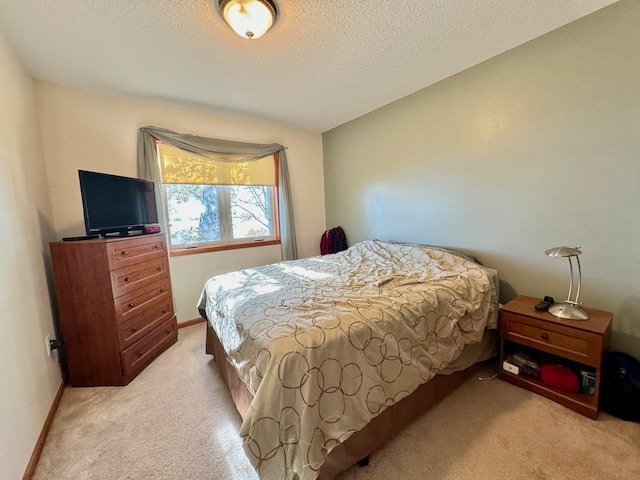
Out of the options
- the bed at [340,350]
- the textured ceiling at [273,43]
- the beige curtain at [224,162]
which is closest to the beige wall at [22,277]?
the textured ceiling at [273,43]

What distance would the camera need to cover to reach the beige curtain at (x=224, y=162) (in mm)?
2697

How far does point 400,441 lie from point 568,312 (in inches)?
52.5

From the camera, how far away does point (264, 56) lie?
6.52 feet

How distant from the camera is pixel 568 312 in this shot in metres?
1.65

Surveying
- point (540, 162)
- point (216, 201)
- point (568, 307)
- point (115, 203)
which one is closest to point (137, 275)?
point (115, 203)

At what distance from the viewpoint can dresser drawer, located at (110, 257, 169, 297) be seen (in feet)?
6.48

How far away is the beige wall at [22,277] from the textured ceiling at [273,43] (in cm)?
38

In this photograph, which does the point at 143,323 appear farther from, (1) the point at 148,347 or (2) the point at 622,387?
(2) the point at 622,387

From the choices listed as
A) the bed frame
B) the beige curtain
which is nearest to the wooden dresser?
the bed frame

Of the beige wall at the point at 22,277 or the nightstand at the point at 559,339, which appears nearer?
the beige wall at the point at 22,277

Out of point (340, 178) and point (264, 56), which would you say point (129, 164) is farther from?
point (340, 178)

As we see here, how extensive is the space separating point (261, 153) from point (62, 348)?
271cm

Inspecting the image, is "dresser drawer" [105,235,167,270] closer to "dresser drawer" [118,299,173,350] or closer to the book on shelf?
"dresser drawer" [118,299,173,350]

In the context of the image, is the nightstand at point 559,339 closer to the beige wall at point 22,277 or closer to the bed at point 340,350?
the bed at point 340,350
